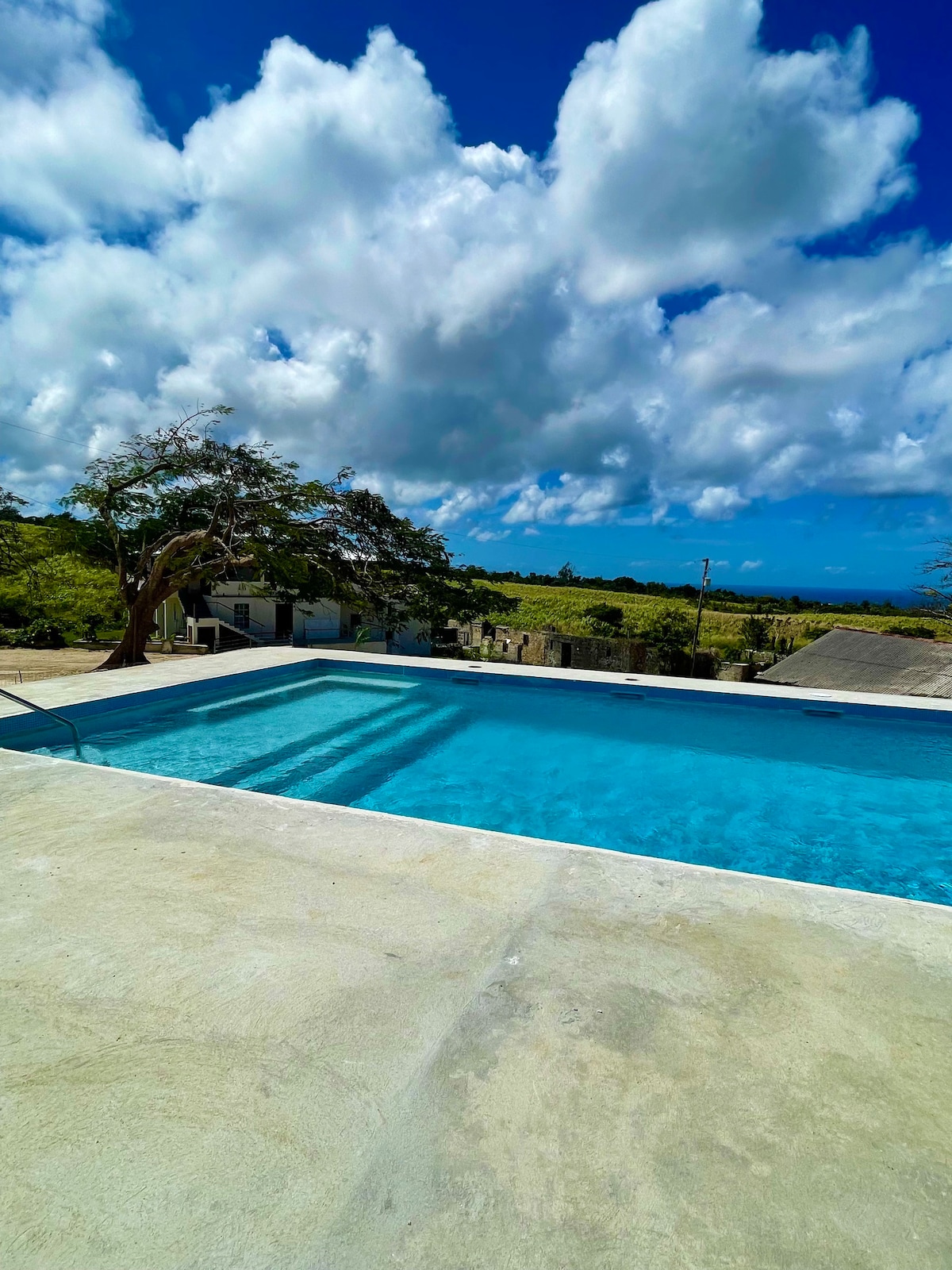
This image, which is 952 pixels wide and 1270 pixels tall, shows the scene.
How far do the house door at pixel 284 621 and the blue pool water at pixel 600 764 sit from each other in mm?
17925

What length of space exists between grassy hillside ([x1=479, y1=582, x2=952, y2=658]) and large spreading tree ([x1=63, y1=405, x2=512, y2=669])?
19347mm

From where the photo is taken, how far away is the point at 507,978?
2.21 metres

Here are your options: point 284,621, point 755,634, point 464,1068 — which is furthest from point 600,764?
point 755,634

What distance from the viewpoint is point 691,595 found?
6391 cm

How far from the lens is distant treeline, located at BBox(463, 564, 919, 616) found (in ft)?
177

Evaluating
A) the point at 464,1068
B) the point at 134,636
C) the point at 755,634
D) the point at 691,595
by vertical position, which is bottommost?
the point at 464,1068

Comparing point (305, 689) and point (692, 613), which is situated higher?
point (692, 613)

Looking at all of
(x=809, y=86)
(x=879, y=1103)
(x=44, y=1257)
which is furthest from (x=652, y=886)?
(x=809, y=86)

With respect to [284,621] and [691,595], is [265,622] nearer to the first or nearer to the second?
[284,621]

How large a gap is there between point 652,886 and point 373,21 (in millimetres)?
11461

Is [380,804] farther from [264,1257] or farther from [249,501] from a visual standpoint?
[249,501]

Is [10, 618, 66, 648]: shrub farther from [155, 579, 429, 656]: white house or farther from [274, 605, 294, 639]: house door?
[274, 605, 294, 639]: house door

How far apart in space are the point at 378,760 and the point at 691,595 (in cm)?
6182

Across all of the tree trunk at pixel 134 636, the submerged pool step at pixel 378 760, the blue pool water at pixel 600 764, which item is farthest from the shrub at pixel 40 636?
the submerged pool step at pixel 378 760
